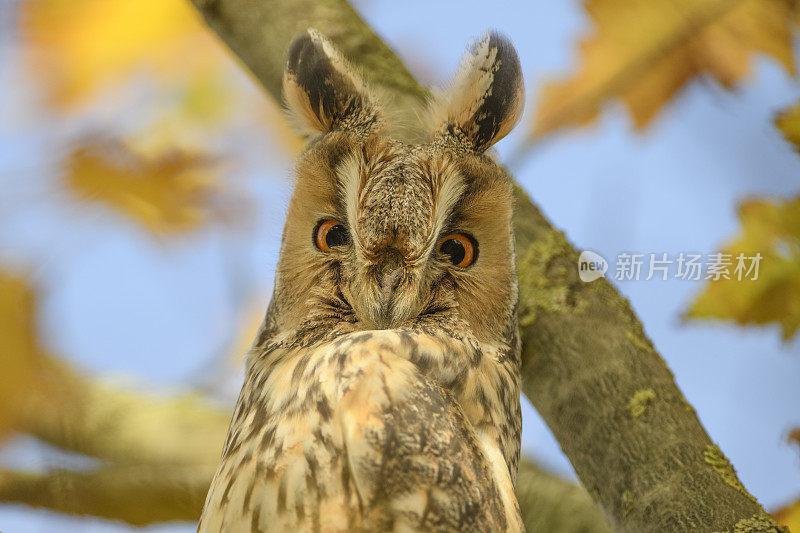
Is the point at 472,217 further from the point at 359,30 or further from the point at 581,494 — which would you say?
the point at 581,494

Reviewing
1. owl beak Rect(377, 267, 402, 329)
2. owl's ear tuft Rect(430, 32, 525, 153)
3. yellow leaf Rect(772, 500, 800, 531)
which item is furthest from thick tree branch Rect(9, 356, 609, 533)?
owl's ear tuft Rect(430, 32, 525, 153)

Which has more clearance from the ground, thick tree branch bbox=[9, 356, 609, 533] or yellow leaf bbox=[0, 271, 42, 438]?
yellow leaf bbox=[0, 271, 42, 438]

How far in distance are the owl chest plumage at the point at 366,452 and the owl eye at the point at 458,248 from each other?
0.78 feet

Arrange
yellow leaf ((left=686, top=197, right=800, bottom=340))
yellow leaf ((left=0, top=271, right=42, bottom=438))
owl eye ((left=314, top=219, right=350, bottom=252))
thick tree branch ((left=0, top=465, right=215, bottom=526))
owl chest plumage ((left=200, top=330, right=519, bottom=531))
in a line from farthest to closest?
yellow leaf ((left=0, top=271, right=42, bottom=438)), thick tree branch ((left=0, top=465, right=215, bottom=526)), yellow leaf ((left=686, top=197, right=800, bottom=340)), owl eye ((left=314, top=219, right=350, bottom=252)), owl chest plumage ((left=200, top=330, right=519, bottom=531))

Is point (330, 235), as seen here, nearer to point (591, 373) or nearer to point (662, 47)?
point (591, 373)

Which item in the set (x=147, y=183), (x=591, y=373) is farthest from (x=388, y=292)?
(x=147, y=183)

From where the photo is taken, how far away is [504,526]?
5.83ft

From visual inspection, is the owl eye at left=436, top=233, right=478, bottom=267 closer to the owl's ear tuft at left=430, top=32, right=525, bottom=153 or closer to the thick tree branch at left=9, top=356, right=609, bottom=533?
the owl's ear tuft at left=430, top=32, right=525, bottom=153

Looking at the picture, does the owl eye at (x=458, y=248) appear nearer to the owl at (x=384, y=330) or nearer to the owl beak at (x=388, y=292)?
the owl at (x=384, y=330)

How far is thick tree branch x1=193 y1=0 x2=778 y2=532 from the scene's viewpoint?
6.96 feet

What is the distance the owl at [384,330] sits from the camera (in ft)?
5.66

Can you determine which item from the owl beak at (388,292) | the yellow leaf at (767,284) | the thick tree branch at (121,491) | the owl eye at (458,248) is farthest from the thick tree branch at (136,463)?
the owl beak at (388,292)

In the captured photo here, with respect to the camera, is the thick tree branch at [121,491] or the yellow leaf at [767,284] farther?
the thick tree branch at [121,491]

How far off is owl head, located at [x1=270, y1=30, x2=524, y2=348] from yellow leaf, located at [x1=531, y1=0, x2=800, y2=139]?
0.91m
